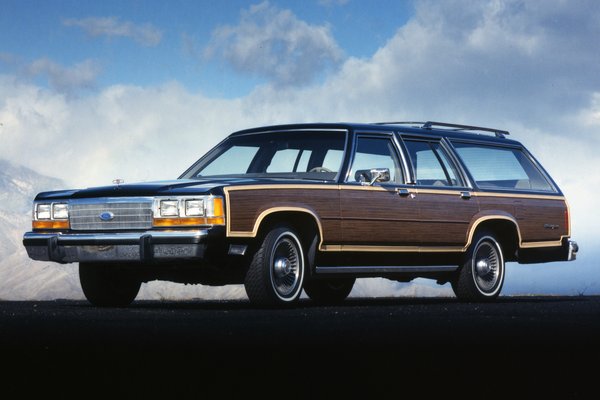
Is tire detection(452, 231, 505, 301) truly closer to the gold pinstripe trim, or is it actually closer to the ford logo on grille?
the gold pinstripe trim

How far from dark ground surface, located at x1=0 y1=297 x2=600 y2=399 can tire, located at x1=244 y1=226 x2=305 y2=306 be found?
391 millimetres

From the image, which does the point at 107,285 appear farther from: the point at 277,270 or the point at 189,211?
the point at 277,270

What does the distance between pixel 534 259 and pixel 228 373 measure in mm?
8173

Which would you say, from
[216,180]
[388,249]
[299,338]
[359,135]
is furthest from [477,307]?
[299,338]

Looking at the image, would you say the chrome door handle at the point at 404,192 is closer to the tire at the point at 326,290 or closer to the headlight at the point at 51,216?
the tire at the point at 326,290

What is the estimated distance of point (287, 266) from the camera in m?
10.1

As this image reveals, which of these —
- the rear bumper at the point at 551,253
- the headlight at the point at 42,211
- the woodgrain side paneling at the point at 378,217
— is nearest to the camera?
the headlight at the point at 42,211

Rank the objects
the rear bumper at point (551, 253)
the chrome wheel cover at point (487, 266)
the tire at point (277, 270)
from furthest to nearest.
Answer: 1. the rear bumper at point (551, 253)
2. the chrome wheel cover at point (487, 266)
3. the tire at point (277, 270)

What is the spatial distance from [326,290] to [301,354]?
662cm

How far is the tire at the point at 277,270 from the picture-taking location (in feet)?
32.1

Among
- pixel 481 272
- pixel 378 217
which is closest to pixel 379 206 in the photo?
pixel 378 217

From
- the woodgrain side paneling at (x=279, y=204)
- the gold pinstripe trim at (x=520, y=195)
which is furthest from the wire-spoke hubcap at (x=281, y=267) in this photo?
the gold pinstripe trim at (x=520, y=195)

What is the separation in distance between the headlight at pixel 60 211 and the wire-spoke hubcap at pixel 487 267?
4463 mm

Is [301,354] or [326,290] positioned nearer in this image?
[301,354]
